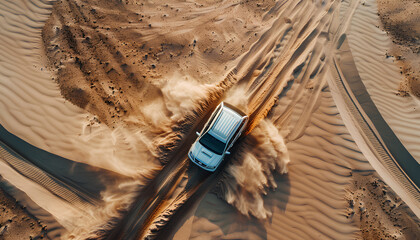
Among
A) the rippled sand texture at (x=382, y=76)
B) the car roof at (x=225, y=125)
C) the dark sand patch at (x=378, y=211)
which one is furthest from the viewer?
the rippled sand texture at (x=382, y=76)

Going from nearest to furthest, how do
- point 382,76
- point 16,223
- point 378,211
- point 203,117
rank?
point 16,223, point 378,211, point 203,117, point 382,76

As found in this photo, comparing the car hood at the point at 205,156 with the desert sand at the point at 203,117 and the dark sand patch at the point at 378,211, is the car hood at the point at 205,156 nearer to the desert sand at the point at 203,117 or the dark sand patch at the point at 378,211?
the desert sand at the point at 203,117

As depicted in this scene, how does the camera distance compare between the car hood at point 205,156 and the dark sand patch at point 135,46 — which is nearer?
the car hood at point 205,156

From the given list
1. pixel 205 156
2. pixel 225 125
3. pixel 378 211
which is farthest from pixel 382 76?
pixel 205 156

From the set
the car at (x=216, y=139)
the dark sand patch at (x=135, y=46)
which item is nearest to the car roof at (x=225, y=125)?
the car at (x=216, y=139)

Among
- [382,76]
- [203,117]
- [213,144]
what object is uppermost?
[382,76]

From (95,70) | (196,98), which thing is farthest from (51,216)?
(196,98)

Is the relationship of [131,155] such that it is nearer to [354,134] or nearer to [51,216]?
[51,216]

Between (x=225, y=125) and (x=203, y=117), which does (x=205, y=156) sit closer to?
(x=225, y=125)
